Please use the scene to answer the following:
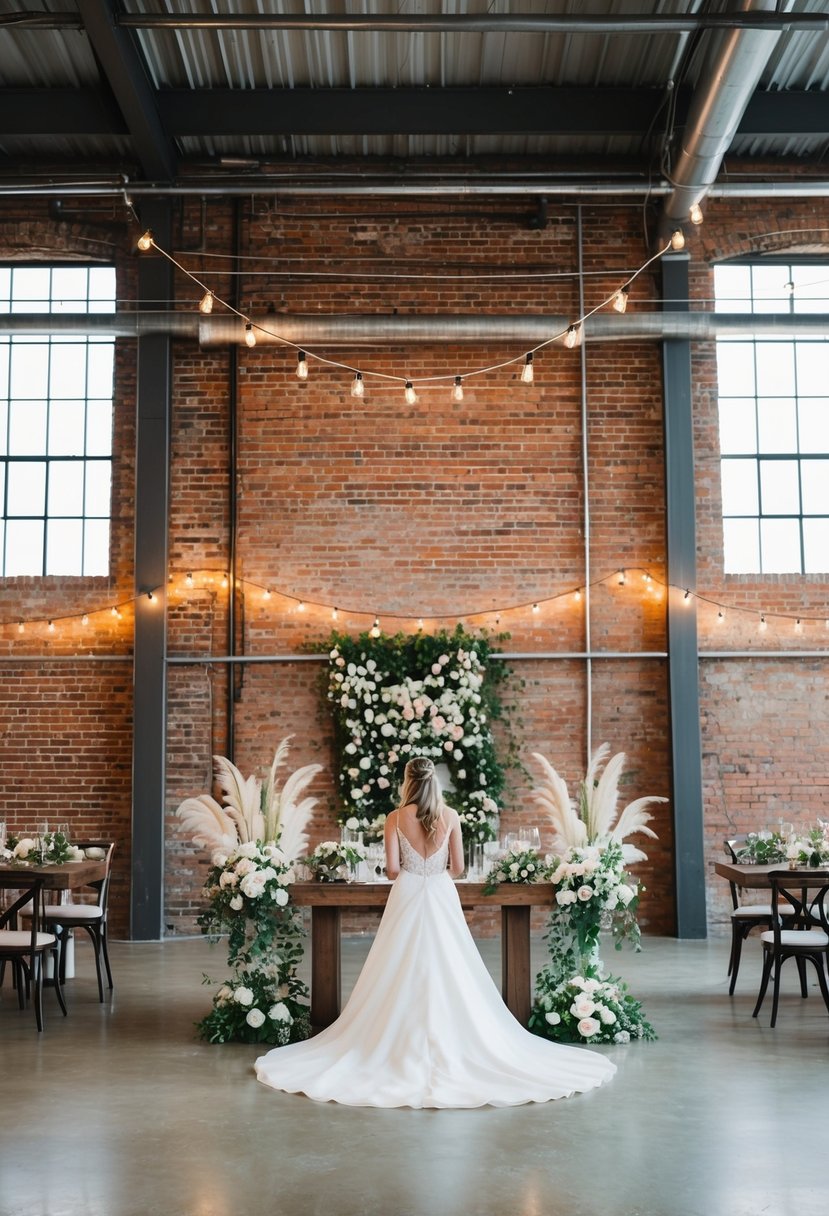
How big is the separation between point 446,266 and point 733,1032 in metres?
6.92

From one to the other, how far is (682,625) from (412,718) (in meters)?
2.44

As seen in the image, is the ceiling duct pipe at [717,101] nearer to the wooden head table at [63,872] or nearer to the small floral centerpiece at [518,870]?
the small floral centerpiece at [518,870]

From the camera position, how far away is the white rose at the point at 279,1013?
20.6 ft

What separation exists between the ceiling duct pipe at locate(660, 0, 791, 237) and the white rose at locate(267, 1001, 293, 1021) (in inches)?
258

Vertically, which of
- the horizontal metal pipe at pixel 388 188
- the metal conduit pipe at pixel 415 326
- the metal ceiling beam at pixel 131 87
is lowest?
the metal conduit pipe at pixel 415 326

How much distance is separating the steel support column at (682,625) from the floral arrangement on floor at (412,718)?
153cm

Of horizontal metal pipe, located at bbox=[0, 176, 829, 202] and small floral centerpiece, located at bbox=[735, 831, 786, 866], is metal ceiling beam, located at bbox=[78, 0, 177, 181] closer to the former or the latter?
horizontal metal pipe, located at bbox=[0, 176, 829, 202]

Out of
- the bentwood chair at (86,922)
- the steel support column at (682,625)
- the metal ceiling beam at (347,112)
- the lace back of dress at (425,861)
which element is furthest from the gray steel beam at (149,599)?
the lace back of dress at (425,861)

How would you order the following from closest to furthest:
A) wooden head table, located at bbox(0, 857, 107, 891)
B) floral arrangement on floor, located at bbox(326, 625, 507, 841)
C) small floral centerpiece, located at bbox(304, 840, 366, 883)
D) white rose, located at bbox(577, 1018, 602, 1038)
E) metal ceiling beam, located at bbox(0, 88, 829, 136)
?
white rose, located at bbox(577, 1018, 602, 1038), small floral centerpiece, located at bbox(304, 840, 366, 883), wooden head table, located at bbox(0, 857, 107, 891), metal ceiling beam, located at bbox(0, 88, 829, 136), floral arrangement on floor, located at bbox(326, 625, 507, 841)

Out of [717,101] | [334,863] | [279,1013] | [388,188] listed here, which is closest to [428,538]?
[388,188]

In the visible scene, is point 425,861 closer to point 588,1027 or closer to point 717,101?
point 588,1027

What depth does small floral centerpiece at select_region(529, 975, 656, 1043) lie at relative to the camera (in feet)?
20.5

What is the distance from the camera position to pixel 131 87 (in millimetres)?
9000

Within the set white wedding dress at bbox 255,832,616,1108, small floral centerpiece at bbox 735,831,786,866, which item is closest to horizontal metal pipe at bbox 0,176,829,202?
small floral centerpiece at bbox 735,831,786,866
